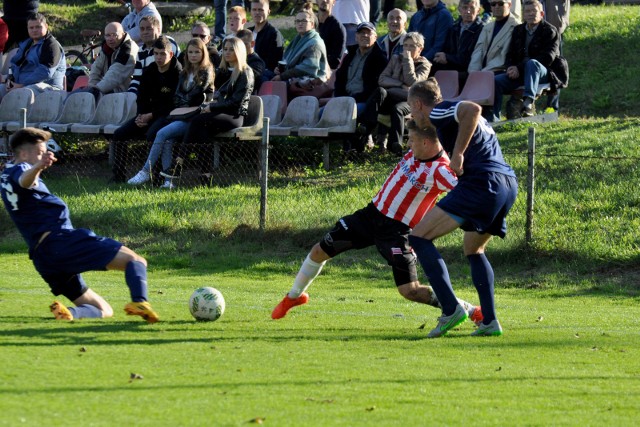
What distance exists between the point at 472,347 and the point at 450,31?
1021cm

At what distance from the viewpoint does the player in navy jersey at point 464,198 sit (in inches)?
318

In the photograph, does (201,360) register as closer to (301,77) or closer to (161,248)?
(161,248)

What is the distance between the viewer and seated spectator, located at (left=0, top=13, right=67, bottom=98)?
60.1ft

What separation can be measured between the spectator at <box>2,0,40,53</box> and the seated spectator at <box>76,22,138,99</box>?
3292 mm

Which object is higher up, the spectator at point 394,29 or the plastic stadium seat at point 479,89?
the spectator at point 394,29

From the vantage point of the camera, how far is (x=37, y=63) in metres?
18.6

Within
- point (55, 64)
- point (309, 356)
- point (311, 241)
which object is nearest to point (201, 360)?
point (309, 356)

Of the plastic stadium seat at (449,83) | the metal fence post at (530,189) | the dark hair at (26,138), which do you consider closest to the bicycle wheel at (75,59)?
the plastic stadium seat at (449,83)

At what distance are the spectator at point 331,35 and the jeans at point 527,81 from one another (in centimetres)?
282

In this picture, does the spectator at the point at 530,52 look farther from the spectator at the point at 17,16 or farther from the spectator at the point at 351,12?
the spectator at the point at 17,16

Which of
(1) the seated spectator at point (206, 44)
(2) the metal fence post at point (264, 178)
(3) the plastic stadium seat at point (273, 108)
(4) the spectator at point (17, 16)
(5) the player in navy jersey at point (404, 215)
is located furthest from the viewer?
(4) the spectator at point (17, 16)

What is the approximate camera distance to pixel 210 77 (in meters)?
15.8

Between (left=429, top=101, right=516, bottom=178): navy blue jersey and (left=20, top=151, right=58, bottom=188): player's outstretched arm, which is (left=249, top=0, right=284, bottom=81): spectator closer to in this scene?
(left=429, top=101, right=516, bottom=178): navy blue jersey

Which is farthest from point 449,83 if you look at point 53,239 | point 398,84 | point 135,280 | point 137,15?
point 53,239
